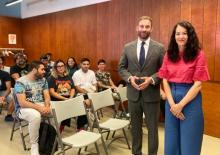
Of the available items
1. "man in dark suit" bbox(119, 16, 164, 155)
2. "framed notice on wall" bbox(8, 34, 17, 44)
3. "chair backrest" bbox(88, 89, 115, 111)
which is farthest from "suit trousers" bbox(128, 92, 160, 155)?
"framed notice on wall" bbox(8, 34, 17, 44)

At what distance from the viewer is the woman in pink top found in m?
1.98

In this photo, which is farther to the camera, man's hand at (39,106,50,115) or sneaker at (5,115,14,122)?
sneaker at (5,115,14,122)

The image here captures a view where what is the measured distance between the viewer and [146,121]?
9.14ft

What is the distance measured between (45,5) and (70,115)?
18.4 feet

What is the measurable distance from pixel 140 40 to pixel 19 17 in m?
7.22

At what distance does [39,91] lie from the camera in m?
3.42

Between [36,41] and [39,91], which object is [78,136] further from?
[36,41]

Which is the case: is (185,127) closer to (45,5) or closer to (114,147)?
(114,147)

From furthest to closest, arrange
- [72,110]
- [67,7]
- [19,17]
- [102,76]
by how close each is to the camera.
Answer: [19,17] < [67,7] < [102,76] < [72,110]

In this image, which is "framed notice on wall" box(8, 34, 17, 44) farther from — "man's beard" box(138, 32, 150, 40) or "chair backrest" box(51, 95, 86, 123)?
"man's beard" box(138, 32, 150, 40)

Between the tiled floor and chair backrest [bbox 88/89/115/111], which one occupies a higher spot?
chair backrest [bbox 88/89/115/111]

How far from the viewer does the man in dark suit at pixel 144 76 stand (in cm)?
262

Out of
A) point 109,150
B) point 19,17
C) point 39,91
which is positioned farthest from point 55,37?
point 109,150

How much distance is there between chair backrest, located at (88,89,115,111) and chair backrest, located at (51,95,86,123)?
197 mm
